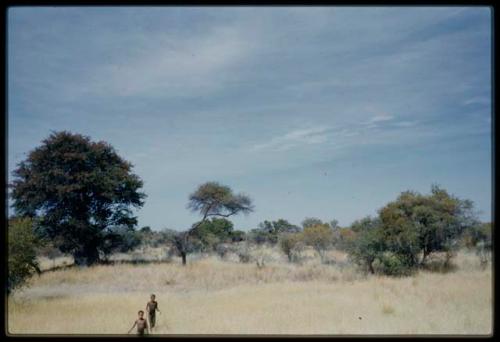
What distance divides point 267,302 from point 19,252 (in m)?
5.87

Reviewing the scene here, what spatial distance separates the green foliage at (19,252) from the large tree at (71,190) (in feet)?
27.1

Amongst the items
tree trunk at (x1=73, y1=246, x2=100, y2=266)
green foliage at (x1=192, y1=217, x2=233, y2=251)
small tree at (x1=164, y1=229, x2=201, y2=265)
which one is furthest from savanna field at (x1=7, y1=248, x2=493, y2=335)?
green foliage at (x1=192, y1=217, x2=233, y2=251)

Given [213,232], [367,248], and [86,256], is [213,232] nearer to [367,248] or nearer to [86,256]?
[86,256]

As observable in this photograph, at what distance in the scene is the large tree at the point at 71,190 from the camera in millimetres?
18219

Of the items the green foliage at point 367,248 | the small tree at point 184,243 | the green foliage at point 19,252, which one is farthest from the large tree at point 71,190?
the green foliage at point 367,248

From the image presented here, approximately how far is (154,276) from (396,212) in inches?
357

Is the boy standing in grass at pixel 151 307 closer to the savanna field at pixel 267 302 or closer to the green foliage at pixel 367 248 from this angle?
the savanna field at pixel 267 302

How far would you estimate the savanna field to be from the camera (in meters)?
6.89

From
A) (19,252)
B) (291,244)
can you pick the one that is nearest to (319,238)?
(291,244)

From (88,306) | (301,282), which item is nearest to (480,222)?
(301,282)

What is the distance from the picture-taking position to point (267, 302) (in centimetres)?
920

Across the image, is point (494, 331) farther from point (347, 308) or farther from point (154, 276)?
point (154, 276)

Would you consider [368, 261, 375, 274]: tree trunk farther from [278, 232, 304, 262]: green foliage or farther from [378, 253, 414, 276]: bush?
[278, 232, 304, 262]: green foliage

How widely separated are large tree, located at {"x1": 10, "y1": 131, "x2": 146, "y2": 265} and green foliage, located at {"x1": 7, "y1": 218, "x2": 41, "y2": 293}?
827 centimetres
